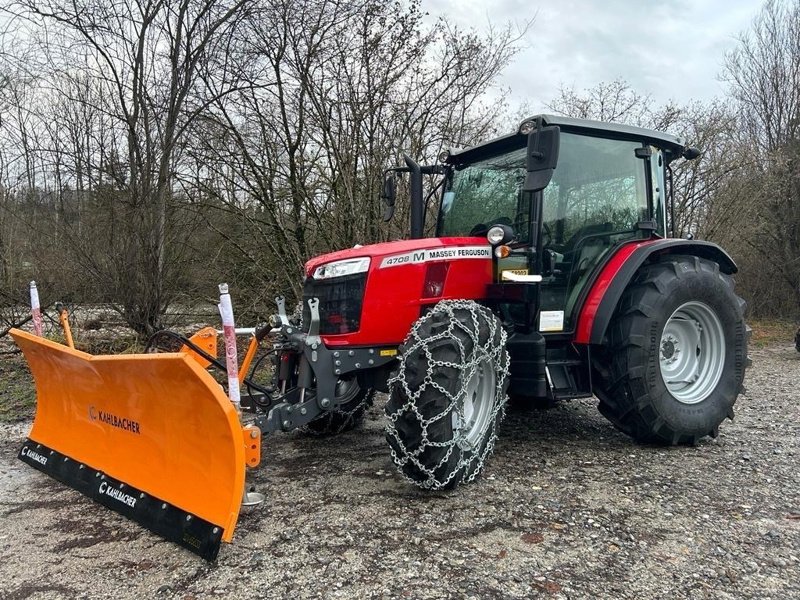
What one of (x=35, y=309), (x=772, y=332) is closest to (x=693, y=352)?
(x=35, y=309)

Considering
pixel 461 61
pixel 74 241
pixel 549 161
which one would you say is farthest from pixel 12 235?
pixel 549 161

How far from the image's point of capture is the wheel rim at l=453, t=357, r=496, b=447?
3.64m

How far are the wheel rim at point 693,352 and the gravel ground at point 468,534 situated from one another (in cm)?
45

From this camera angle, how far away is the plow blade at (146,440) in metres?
2.77

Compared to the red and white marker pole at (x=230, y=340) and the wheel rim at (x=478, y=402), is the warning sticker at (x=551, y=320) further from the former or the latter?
the red and white marker pole at (x=230, y=340)

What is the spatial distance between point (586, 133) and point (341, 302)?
2.12 m

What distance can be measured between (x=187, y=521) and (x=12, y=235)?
7058mm

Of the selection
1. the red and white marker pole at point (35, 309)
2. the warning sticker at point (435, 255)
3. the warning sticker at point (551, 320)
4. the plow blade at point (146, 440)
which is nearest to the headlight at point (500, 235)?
the warning sticker at point (435, 255)

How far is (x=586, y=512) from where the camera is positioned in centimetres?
319

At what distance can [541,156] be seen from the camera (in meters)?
3.51

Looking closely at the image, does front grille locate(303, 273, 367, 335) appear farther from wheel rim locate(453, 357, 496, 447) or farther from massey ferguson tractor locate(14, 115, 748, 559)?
wheel rim locate(453, 357, 496, 447)

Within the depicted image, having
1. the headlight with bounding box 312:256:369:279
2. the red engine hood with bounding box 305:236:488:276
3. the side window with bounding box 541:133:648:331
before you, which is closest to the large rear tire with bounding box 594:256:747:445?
the side window with bounding box 541:133:648:331

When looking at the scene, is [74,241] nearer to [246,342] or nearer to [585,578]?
[246,342]

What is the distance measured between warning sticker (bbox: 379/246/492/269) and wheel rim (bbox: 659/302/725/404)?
1.53 metres
